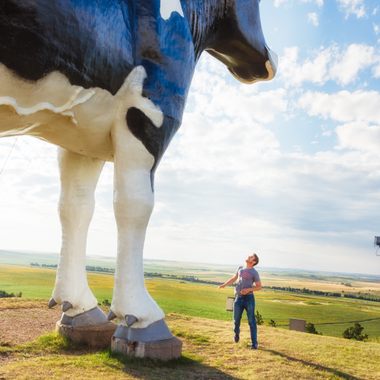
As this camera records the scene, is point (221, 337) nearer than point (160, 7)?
No

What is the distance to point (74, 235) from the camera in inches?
215

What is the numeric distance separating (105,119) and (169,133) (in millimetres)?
697

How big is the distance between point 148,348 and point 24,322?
9.81 ft

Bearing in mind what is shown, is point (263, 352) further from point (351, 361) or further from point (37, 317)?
point (37, 317)

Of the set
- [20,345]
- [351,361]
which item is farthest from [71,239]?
[351,361]

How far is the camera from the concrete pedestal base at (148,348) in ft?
14.6

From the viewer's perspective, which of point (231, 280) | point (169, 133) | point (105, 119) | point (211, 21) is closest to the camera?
point (105, 119)

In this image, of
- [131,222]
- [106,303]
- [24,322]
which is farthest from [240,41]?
[106,303]

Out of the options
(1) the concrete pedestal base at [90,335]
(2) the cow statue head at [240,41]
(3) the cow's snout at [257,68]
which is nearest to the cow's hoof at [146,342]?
(1) the concrete pedestal base at [90,335]

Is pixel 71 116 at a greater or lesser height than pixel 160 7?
lesser

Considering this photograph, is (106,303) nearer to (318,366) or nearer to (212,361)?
(212,361)

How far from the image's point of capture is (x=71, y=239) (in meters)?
5.48

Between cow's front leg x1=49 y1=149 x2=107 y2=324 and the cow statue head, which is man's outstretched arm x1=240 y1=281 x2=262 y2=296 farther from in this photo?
the cow statue head

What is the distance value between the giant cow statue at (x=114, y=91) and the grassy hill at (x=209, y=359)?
A: 339 mm
